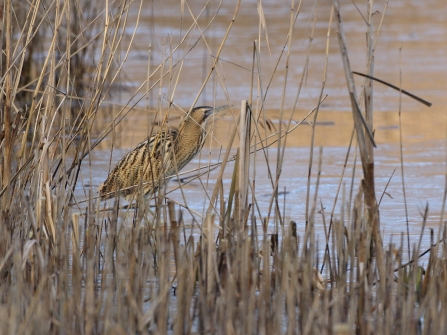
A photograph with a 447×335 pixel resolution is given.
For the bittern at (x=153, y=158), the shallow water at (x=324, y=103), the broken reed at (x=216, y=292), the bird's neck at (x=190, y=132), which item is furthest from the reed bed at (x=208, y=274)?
the bird's neck at (x=190, y=132)

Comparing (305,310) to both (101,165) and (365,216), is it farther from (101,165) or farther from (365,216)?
(101,165)

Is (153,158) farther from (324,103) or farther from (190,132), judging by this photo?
(324,103)

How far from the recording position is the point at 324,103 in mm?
7625

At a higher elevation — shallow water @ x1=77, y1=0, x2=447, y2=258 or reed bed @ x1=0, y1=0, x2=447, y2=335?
shallow water @ x1=77, y1=0, x2=447, y2=258

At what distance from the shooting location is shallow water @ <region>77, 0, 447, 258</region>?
4.53m

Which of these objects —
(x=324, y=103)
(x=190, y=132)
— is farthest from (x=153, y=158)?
(x=324, y=103)

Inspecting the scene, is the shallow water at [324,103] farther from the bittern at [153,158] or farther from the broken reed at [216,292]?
the broken reed at [216,292]

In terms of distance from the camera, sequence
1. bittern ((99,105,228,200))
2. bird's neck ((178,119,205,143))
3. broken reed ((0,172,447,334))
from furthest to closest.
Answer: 1. bird's neck ((178,119,205,143))
2. bittern ((99,105,228,200))
3. broken reed ((0,172,447,334))

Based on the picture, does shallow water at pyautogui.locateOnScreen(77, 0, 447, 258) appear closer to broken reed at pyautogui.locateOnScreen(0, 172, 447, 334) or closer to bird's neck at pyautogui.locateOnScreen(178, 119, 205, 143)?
bird's neck at pyautogui.locateOnScreen(178, 119, 205, 143)

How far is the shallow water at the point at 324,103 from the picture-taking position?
14.9 ft

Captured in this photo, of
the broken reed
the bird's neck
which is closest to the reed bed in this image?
the broken reed

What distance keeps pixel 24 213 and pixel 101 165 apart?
2.80 meters

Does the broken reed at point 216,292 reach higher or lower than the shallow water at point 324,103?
lower

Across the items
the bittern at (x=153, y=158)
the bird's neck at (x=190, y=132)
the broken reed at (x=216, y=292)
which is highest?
the bird's neck at (x=190, y=132)
